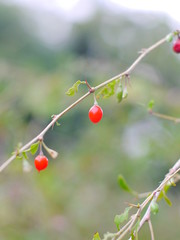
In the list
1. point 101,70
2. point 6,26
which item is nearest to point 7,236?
point 101,70

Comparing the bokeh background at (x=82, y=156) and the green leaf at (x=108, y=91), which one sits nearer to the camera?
Answer: the green leaf at (x=108, y=91)

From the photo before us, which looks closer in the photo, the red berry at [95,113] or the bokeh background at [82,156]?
the red berry at [95,113]

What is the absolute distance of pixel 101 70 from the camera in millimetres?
2854

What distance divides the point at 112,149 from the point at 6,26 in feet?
32.8

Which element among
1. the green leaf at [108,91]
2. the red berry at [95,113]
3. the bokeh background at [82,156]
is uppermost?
the bokeh background at [82,156]

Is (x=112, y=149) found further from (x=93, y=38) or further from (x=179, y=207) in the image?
(x=93, y=38)

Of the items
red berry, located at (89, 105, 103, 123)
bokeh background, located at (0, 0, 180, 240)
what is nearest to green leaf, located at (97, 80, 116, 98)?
red berry, located at (89, 105, 103, 123)

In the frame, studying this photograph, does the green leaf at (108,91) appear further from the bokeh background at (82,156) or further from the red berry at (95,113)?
the bokeh background at (82,156)

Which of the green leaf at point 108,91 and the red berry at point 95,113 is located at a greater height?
the green leaf at point 108,91

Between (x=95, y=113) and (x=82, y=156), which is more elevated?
(x=82, y=156)

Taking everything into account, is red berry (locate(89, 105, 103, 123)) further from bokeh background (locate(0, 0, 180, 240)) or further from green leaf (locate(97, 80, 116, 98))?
bokeh background (locate(0, 0, 180, 240))

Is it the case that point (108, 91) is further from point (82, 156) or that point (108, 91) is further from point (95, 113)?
point (82, 156)

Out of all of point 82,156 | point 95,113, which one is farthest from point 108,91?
point 82,156

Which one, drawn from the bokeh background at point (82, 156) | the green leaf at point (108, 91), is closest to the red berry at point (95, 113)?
the green leaf at point (108, 91)
